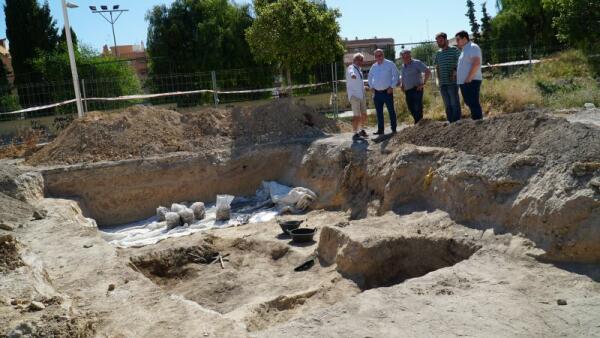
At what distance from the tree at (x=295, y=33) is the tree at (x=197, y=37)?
485 cm

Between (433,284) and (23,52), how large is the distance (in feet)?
77.1

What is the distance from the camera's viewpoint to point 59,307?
4.50 metres

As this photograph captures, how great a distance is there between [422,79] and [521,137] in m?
3.12

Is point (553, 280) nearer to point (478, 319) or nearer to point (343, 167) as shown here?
point (478, 319)

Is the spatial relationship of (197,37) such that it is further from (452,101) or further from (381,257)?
(381,257)

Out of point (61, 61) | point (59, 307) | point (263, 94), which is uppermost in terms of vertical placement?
point (61, 61)

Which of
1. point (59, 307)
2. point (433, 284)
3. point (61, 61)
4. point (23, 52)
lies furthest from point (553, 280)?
point (23, 52)

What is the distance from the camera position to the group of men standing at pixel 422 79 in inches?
333

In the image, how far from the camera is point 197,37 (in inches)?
914

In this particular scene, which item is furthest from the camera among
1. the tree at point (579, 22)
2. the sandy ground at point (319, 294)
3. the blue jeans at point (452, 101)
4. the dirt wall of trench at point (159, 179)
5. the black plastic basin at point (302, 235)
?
the tree at point (579, 22)

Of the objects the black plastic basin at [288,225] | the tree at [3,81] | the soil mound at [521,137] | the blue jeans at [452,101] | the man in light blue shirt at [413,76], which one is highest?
the tree at [3,81]

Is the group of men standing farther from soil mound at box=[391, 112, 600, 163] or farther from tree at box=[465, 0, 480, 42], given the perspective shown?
tree at box=[465, 0, 480, 42]

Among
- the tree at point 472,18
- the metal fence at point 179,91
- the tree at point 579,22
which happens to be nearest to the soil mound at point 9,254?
the metal fence at point 179,91

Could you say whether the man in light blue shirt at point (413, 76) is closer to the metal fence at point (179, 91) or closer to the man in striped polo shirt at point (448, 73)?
the man in striped polo shirt at point (448, 73)
